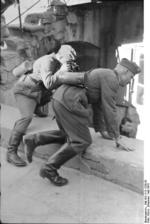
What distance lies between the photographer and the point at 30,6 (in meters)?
1.65

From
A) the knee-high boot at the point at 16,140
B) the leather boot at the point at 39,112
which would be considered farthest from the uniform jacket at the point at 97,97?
the knee-high boot at the point at 16,140

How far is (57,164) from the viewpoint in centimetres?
172

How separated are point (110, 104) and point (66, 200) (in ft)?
1.70

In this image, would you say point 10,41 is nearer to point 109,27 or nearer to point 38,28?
point 38,28

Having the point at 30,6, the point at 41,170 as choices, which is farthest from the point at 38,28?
the point at 41,170

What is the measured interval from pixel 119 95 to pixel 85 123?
214 millimetres

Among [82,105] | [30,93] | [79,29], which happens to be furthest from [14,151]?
[79,29]

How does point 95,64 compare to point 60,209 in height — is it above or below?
above

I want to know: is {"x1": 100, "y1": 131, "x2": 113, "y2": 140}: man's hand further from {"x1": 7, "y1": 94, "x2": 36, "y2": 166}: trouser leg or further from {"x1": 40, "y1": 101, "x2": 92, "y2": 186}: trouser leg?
{"x1": 7, "y1": 94, "x2": 36, "y2": 166}: trouser leg

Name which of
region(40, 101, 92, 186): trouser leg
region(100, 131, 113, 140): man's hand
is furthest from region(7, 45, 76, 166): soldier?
region(100, 131, 113, 140): man's hand

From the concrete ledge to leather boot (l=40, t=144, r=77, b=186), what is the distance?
0.06m

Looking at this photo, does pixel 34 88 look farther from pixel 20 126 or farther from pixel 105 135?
pixel 105 135

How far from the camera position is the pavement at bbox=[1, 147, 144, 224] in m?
1.60

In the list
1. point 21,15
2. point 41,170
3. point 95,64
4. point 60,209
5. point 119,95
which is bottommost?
point 60,209
